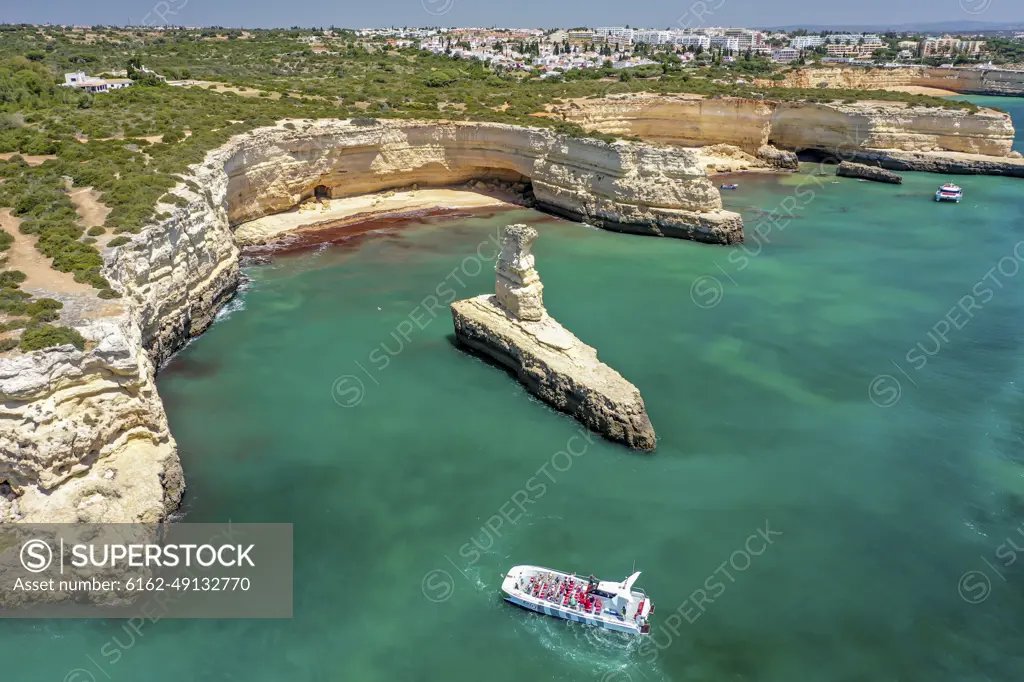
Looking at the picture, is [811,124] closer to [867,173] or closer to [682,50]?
[867,173]

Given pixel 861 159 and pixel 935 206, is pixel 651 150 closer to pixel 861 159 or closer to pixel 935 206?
pixel 935 206

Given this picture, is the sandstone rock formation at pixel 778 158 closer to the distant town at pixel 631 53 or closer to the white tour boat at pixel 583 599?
the distant town at pixel 631 53

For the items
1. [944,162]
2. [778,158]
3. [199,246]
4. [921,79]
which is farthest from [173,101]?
[921,79]

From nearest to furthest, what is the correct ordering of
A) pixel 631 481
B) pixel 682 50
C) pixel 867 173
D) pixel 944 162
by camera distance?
pixel 631 481, pixel 867 173, pixel 944 162, pixel 682 50

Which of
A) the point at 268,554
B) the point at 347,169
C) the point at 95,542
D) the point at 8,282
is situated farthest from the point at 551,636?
the point at 347,169

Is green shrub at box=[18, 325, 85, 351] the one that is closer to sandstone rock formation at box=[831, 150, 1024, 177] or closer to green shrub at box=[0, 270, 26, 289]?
green shrub at box=[0, 270, 26, 289]

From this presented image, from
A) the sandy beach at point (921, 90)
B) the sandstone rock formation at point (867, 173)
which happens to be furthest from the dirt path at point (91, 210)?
the sandy beach at point (921, 90)
